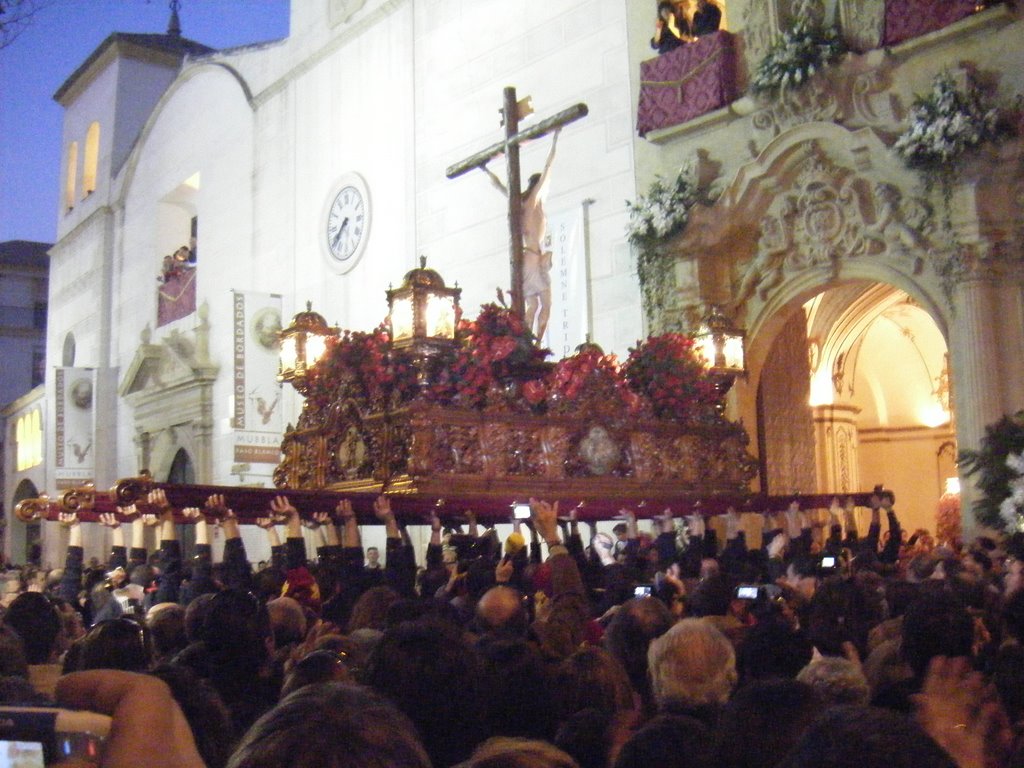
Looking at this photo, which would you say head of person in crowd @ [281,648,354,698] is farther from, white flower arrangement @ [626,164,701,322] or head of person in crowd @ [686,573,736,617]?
white flower arrangement @ [626,164,701,322]

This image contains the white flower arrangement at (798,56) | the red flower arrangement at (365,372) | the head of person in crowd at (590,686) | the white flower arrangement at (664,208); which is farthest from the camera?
the white flower arrangement at (664,208)

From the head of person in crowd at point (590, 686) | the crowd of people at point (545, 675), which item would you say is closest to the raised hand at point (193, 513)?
the crowd of people at point (545, 675)

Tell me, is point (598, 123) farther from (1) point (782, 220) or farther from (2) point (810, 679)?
(2) point (810, 679)

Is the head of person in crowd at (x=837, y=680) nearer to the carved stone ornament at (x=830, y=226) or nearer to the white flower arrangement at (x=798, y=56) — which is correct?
the carved stone ornament at (x=830, y=226)

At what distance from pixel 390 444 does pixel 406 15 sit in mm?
13876

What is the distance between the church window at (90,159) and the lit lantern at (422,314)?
2541 cm

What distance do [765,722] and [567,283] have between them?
15126mm

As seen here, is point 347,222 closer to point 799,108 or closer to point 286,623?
point 799,108

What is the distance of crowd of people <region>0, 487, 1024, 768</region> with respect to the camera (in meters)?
1.66

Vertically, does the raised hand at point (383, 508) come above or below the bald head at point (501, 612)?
above

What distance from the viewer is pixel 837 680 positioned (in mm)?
3500

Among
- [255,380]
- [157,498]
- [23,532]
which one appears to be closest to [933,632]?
[157,498]

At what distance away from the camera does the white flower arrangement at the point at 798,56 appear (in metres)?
13.9

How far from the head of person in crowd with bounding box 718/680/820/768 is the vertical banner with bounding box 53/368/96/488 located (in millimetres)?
27830
